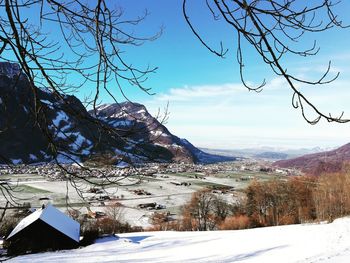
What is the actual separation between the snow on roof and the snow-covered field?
4.96 feet

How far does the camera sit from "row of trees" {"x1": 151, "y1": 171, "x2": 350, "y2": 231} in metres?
30.4

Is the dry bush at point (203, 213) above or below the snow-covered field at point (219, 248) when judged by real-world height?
below

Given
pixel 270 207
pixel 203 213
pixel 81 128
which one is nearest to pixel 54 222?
pixel 203 213

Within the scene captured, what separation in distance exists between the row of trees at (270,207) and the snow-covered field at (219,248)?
11128mm

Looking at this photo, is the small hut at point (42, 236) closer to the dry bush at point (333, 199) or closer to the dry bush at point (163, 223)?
the dry bush at point (163, 223)

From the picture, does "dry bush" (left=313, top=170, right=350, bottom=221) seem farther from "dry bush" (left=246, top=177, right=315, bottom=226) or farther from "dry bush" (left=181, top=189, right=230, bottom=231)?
"dry bush" (left=181, top=189, right=230, bottom=231)

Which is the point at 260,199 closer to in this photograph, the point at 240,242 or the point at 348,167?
the point at 348,167

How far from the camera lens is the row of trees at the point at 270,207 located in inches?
1196

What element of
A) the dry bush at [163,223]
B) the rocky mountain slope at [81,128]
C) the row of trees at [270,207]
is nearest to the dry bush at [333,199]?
the row of trees at [270,207]

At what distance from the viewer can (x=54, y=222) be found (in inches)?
781

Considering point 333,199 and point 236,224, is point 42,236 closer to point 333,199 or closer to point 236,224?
point 236,224

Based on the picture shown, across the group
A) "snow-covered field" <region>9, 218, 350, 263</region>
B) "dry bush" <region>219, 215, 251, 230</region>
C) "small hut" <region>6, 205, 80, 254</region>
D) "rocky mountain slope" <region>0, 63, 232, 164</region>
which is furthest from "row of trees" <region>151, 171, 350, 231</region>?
"rocky mountain slope" <region>0, 63, 232, 164</region>

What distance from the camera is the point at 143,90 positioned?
198cm

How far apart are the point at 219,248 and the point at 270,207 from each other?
2120 cm
